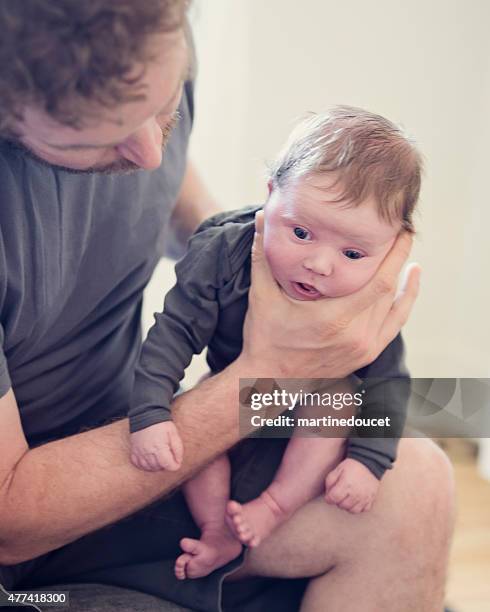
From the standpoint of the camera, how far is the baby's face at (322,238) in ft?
2.86

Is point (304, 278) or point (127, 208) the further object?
point (127, 208)

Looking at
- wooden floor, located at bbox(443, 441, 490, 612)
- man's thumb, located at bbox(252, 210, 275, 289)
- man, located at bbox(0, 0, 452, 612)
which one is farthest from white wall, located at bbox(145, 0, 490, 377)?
man's thumb, located at bbox(252, 210, 275, 289)

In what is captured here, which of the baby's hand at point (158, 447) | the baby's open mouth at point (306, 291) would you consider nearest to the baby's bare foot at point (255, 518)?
the baby's hand at point (158, 447)

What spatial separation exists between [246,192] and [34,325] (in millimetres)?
1061

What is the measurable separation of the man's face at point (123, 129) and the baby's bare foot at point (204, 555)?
1.53 ft

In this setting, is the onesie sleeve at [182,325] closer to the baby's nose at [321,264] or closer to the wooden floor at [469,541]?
the baby's nose at [321,264]

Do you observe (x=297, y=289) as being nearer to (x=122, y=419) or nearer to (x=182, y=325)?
(x=182, y=325)

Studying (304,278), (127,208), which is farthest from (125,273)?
(304,278)

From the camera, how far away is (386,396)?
39.1 inches

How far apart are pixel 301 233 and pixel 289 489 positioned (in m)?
0.32

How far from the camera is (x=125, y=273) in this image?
1.08 m

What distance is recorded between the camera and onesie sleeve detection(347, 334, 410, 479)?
0.95m

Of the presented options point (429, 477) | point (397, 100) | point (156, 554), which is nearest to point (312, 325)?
point (429, 477)

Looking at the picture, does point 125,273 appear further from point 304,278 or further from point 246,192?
point 246,192
